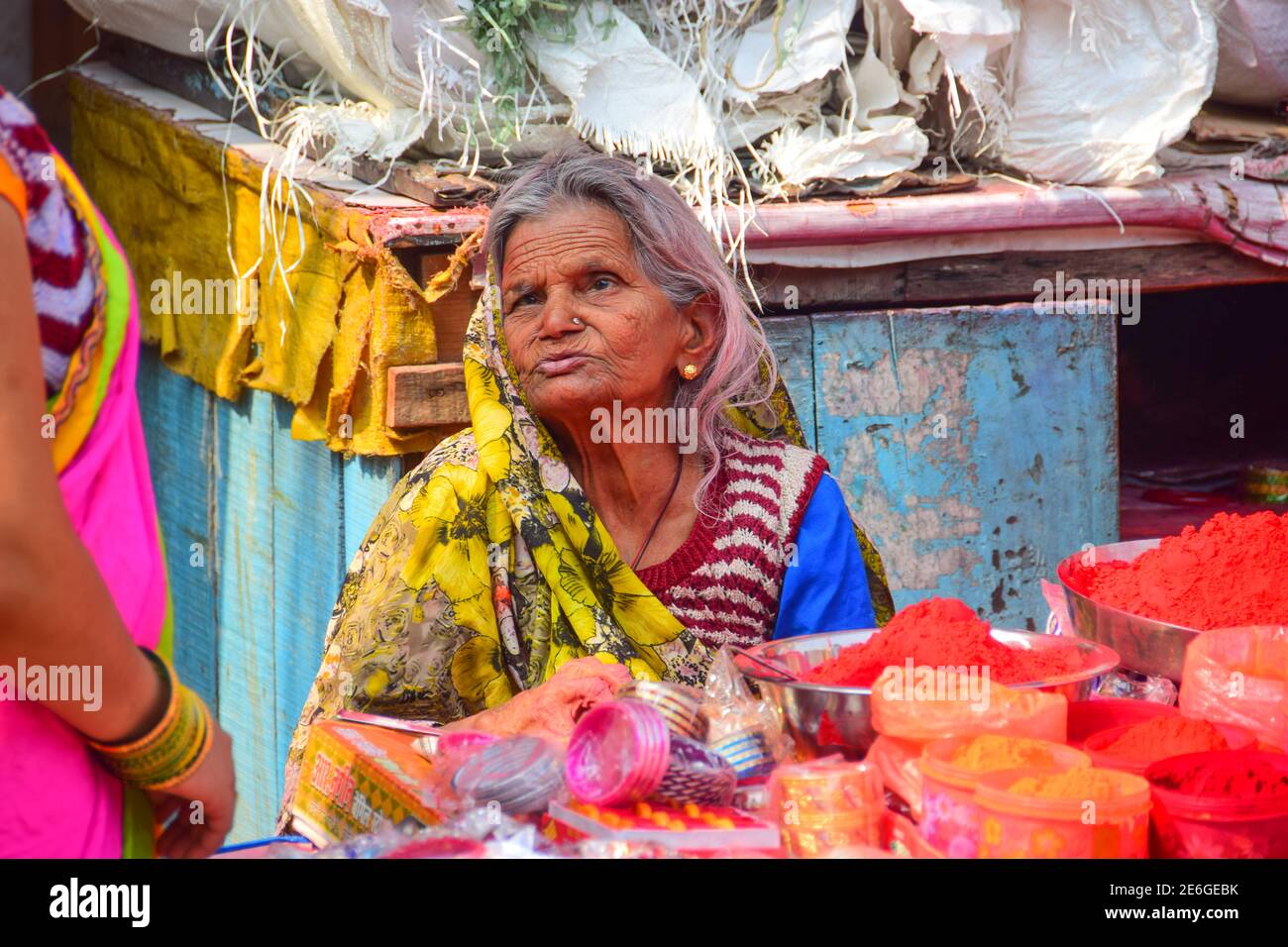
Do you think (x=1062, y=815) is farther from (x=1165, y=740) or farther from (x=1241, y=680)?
(x=1241, y=680)

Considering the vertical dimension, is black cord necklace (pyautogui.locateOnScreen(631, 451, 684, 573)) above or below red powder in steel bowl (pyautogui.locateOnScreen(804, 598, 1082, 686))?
above

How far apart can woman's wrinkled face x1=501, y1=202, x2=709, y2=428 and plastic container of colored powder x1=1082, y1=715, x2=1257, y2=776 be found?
3.46 feet

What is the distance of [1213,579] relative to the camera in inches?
77.1

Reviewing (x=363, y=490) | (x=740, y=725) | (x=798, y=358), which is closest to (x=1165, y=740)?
(x=740, y=725)

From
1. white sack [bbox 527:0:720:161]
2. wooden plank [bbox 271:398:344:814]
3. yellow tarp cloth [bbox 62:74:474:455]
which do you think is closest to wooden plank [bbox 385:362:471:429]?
yellow tarp cloth [bbox 62:74:474:455]

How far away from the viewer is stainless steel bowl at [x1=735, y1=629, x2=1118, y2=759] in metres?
1.65

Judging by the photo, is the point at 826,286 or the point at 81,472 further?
the point at 826,286

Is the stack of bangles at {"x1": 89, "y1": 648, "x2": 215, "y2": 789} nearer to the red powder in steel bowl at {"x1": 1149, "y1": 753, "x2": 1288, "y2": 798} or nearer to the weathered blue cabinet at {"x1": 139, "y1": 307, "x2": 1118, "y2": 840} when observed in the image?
the red powder in steel bowl at {"x1": 1149, "y1": 753, "x2": 1288, "y2": 798}

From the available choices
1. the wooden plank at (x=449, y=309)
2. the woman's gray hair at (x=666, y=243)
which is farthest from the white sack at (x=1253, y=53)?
the wooden plank at (x=449, y=309)

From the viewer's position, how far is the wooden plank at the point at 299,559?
126 inches

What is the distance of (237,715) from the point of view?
3738 millimetres

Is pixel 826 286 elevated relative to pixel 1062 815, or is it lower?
elevated

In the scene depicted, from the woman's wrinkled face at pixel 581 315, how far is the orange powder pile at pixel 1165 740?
1078mm

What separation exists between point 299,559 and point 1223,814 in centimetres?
241
